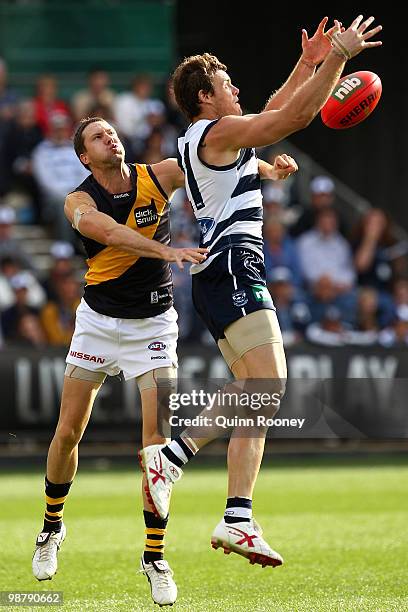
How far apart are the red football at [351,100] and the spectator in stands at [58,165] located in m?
9.58

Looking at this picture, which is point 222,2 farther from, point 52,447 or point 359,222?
point 52,447

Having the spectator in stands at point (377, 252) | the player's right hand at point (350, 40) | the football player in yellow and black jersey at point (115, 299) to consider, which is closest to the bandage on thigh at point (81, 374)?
the football player in yellow and black jersey at point (115, 299)

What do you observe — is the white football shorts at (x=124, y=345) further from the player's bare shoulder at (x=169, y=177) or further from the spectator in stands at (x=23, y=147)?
the spectator in stands at (x=23, y=147)

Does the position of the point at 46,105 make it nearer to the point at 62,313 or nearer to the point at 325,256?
the point at 62,313

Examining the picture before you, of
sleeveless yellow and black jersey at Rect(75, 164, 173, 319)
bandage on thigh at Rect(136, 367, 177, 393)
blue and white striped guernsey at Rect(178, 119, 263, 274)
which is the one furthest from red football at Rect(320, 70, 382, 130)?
bandage on thigh at Rect(136, 367, 177, 393)

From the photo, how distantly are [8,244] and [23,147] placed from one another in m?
1.51

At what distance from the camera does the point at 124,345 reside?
7520 millimetres

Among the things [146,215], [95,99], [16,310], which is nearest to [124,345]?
[146,215]

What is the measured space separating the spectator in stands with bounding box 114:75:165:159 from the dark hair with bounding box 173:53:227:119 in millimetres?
10400

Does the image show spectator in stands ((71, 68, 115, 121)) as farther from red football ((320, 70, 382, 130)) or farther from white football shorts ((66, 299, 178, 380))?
red football ((320, 70, 382, 130))

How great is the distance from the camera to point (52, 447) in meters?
7.67

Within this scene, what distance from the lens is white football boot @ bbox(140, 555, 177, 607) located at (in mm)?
6879

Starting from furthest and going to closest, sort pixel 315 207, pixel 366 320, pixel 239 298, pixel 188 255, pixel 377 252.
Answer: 1. pixel 377 252
2. pixel 315 207
3. pixel 366 320
4. pixel 239 298
5. pixel 188 255

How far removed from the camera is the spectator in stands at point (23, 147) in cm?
1716
